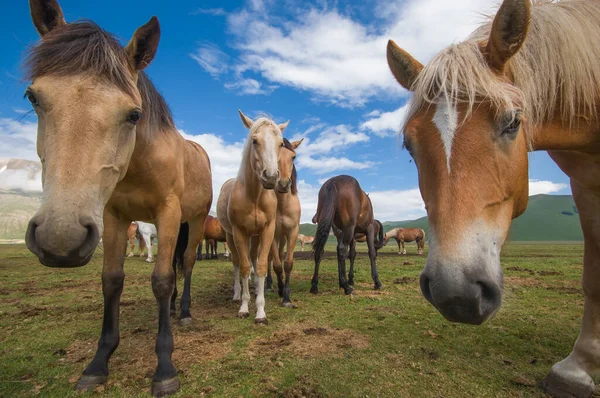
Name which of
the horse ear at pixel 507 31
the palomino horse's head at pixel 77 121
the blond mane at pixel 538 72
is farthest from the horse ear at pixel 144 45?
the horse ear at pixel 507 31

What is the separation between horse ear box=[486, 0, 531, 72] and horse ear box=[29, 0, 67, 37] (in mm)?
3436

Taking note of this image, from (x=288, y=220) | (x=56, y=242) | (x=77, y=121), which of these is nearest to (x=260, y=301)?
(x=288, y=220)

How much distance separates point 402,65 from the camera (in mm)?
2426

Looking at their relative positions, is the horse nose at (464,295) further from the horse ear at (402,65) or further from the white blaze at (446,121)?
the horse ear at (402,65)

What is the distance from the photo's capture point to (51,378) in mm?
2957

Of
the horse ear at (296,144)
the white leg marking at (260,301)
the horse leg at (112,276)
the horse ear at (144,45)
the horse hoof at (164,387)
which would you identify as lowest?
the horse hoof at (164,387)

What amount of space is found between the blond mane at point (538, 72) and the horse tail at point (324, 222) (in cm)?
585

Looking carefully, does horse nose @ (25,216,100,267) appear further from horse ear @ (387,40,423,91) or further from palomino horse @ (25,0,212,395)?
horse ear @ (387,40,423,91)

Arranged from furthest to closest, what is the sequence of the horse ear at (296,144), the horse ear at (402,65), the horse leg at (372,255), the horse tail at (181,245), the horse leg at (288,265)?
the horse leg at (372,255) → the horse ear at (296,144) → the horse tail at (181,245) → the horse leg at (288,265) → the horse ear at (402,65)

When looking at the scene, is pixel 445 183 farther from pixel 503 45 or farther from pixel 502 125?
pixel 503 45

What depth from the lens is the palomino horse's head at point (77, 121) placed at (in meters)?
1.83

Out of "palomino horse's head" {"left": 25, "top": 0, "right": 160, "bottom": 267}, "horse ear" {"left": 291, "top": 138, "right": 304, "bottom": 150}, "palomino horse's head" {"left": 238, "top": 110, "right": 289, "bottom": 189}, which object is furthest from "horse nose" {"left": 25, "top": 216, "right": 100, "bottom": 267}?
"horse ear" {"left": 291, "top": 138, "right": 304, "bottom": 150}

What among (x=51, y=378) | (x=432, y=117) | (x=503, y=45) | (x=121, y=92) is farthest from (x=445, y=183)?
(x=51, y=378)

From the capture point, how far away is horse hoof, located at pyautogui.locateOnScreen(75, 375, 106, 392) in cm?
274
